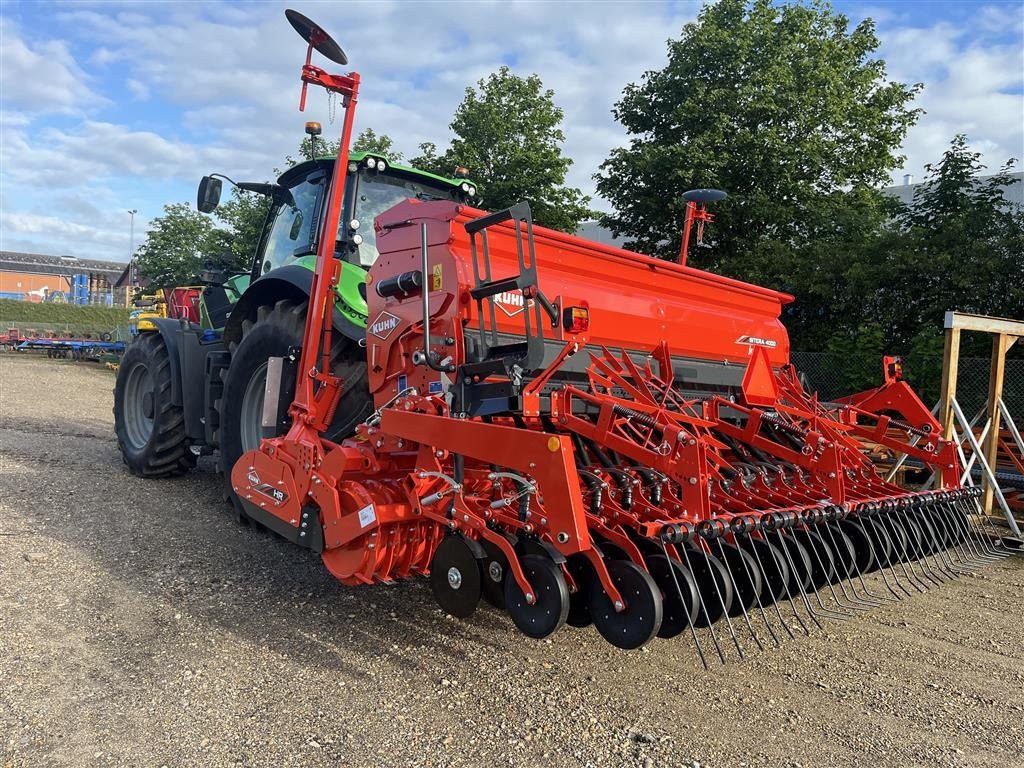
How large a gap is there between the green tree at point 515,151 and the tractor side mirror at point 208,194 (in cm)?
1070

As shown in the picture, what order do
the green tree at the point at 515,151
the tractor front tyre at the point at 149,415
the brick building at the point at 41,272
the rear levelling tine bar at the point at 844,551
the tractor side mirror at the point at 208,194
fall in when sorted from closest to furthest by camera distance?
1. the rear levelling tine bar at the point at 844,551
2. the tractor side mirror at the point at 208,194
3. the tractor front tyre at the point at 149,415
4. the green tree at the point at 515,151
5. the brick building at the point at 41,272

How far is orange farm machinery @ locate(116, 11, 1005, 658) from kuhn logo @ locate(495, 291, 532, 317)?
0.04 ft

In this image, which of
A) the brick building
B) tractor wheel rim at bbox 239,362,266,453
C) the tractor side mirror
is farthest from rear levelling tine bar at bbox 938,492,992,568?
the brick building

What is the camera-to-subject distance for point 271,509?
13.3ft

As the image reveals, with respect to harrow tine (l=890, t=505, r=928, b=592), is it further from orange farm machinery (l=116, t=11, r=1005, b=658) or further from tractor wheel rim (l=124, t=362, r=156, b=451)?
tractor wheel rim (l=124, t=362, r=156, b=451)

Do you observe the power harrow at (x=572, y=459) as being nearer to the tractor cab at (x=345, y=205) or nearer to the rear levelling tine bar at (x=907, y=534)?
the rear levelling tine bar at (x=907, y=534)

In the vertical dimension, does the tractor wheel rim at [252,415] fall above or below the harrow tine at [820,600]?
above

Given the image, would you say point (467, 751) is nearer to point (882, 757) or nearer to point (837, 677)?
point (882, 757)

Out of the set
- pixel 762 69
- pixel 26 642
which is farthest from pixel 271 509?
pixel 762 69

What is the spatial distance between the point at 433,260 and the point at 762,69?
1228 centimetres

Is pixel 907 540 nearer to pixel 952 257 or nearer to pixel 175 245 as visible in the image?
pixel 952 257

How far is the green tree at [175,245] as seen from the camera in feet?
83.5

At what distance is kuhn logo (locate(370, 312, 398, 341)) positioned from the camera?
3.96 meters

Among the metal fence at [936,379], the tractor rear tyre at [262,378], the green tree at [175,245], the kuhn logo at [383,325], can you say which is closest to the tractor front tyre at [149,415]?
the tractor rear tyre at [262,378]
